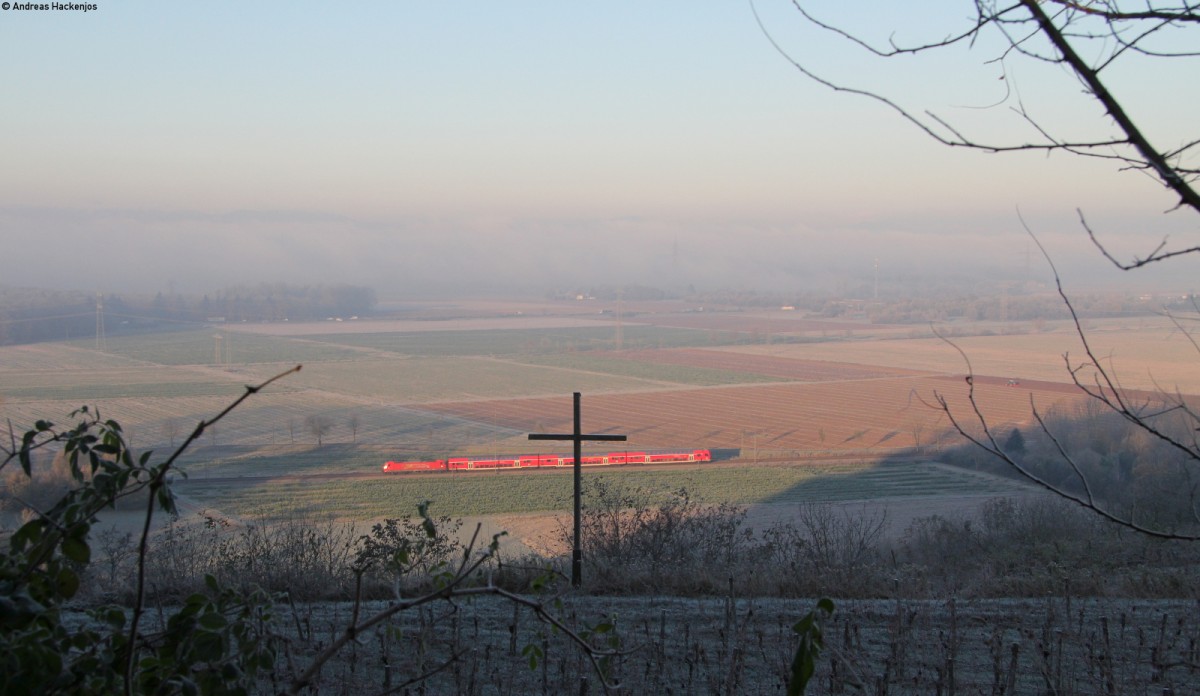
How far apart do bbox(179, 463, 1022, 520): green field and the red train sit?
1.11ft

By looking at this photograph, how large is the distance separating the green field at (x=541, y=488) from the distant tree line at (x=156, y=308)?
1875 centimetres

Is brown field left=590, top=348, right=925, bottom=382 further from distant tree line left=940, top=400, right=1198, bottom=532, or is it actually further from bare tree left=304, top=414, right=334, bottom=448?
bare tree left=304, top=414, right=334, bottom=448

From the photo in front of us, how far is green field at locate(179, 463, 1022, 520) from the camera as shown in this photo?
1471cm

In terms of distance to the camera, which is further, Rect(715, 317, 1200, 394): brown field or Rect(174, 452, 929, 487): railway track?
Rect(715, 317, 1200, 394): brown field

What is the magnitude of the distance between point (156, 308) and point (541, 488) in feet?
106

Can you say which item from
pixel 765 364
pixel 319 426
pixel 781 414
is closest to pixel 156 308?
pixel 319 426

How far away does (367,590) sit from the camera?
22.4 feet

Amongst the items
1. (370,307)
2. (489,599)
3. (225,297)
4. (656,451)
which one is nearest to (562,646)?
(489,599)

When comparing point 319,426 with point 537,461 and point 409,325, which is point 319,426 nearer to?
point 537,461

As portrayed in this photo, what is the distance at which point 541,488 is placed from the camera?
16219 millimetres

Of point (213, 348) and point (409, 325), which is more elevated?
point (409, 325)

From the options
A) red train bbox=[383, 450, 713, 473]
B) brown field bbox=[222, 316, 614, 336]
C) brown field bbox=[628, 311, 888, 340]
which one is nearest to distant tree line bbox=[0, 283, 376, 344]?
brown field bbox=[222, 316, 614, 336]

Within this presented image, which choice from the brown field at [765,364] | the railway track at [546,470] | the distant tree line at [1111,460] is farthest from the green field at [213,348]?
the distant tree line at [1111,460]

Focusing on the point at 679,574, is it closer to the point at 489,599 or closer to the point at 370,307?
the point at 489,599
